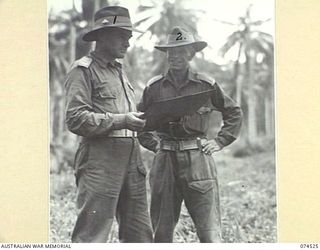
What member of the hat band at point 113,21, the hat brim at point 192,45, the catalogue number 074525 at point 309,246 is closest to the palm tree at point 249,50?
the hat brim at point 192,45

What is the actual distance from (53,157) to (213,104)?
0.93 m

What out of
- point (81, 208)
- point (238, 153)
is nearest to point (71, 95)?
point (81, 208)

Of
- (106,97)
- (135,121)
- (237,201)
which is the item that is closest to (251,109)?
(237,201)

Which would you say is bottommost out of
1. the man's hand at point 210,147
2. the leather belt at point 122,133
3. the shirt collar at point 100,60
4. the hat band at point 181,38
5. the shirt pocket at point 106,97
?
the man's hand at point 210,147

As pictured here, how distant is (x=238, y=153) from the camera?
3.98m

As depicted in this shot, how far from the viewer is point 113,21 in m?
3.98

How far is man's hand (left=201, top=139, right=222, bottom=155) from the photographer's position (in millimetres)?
4000

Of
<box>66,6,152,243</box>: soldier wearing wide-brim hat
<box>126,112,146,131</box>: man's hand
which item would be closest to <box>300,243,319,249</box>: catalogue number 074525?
<box>66,6,152,243</box>: soldier wearing wide-brim hat

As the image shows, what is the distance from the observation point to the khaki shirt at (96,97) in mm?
3924

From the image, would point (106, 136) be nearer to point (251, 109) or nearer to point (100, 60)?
point (100, 60)

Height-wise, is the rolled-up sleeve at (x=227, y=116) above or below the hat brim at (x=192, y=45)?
below

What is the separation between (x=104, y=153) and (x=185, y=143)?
0.45m

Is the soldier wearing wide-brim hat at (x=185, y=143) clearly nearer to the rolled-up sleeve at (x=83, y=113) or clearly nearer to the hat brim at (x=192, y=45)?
the hat brim at (x=192, y=45)

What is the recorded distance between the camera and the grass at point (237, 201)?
13.0 ft
